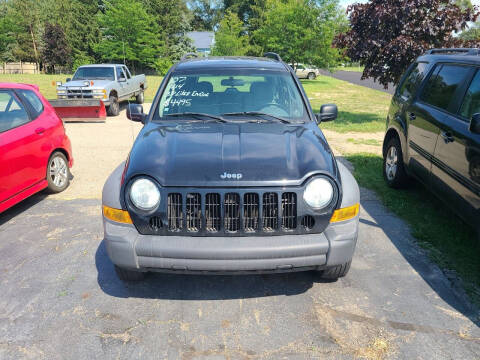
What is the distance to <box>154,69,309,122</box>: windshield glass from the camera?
12.9 feet

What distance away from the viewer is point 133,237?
2.82 m

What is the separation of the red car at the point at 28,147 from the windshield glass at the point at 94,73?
9276mm

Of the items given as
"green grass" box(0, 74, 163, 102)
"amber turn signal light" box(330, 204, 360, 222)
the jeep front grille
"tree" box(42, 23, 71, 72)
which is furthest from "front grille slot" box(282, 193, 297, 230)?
"tree" box(42, 23, 71, 72)

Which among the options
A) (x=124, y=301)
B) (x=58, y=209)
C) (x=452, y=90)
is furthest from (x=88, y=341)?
(x=452, y=90)

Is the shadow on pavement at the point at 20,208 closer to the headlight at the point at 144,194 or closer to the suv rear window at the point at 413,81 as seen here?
the headlight at the point at 144,194

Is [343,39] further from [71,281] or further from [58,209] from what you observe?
[71,281]

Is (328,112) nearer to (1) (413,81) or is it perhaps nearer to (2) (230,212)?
(1) (413,81)

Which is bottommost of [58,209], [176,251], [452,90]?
[58,209]

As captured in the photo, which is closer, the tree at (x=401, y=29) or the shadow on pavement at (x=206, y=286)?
the shadow on pavement at (x=206, y=286)

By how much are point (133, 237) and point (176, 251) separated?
364mm

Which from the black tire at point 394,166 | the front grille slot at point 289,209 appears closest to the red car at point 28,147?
the front grille slot at point 289,209

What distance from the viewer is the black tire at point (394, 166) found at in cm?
570

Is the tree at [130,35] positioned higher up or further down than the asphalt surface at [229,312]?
higher up

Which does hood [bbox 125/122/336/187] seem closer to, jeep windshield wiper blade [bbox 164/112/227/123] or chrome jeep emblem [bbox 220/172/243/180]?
chrome jeep emblem [bbox 220/172/243/180]
